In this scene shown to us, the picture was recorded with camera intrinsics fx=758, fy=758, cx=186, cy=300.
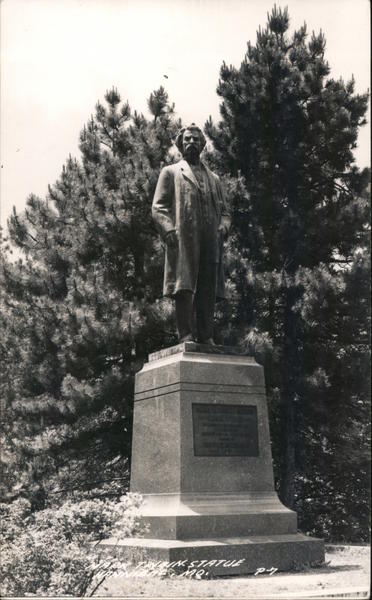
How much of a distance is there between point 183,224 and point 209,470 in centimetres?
262

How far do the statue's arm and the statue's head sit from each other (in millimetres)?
316

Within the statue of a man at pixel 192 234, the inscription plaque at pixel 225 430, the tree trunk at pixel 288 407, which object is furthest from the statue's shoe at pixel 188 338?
the tree trunk at pixel 288 407

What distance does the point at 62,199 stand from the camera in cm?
1659

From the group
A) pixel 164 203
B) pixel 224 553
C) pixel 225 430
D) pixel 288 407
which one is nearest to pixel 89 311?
pixel 288 407

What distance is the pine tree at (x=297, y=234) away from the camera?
13.6 metres

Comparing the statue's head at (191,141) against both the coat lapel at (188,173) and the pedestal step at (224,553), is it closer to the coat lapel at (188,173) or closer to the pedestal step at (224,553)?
the coat lapel at (188,173)

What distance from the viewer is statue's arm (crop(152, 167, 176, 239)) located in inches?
327

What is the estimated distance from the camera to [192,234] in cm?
821

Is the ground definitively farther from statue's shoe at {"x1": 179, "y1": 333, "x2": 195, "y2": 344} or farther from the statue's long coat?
the statue's long coat

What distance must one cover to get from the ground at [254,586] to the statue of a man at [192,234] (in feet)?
8.80

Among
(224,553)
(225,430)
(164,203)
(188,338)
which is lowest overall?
(224,553)

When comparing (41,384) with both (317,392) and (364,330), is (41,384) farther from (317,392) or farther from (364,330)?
(364,330)

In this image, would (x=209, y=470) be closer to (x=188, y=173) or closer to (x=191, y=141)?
(x=188, y=173)

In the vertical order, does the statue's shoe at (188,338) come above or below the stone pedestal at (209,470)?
above
